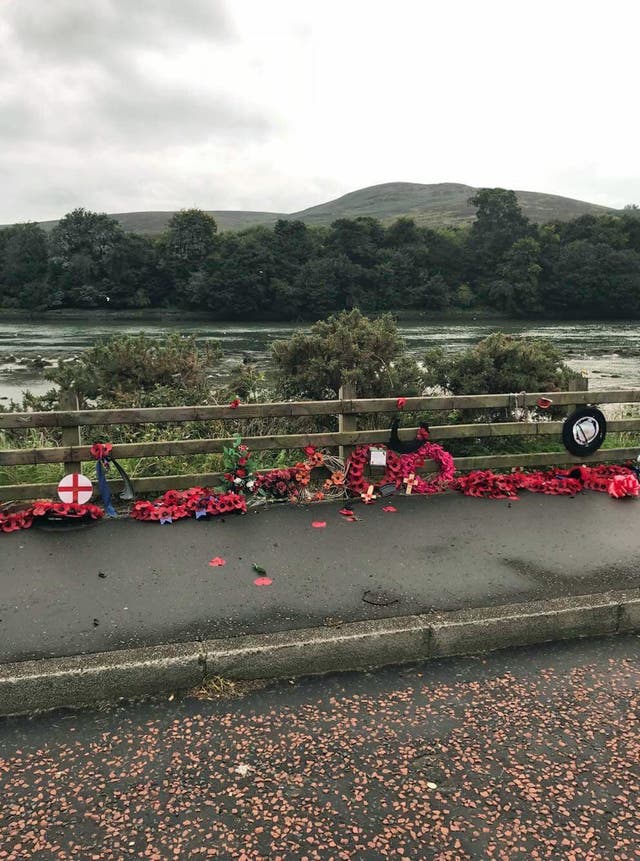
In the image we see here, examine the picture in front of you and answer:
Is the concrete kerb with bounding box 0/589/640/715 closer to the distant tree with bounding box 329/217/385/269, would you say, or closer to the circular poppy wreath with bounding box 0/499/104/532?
the circular poppy wreath with bounding box 0/499/104/532

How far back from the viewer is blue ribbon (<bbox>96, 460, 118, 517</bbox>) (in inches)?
250

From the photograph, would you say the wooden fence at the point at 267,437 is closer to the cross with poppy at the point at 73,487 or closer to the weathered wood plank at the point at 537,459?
the weathered wood plank at the point at 537,459

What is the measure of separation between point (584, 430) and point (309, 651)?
4.72 meters

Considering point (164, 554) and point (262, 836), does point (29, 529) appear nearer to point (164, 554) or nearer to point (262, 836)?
point (164, 554)

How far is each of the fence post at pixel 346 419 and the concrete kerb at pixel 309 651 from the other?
9.47 ft

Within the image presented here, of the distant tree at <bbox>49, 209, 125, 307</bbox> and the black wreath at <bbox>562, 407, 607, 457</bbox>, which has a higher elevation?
the distant tree at <bbox>49, 209, 125, 307</bbox>

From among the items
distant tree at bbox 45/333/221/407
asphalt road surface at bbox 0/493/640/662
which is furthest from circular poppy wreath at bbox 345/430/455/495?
distant tree at bbox 45/333/221/407

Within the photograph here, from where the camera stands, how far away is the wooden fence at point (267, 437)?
6.32 metres

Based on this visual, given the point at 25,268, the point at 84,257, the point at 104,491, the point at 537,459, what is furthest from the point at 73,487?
the point at 25,268

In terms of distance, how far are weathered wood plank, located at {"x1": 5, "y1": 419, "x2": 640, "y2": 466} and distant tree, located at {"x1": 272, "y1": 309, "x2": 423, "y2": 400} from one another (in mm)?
2951

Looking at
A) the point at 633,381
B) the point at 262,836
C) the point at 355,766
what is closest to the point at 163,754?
the point at 262,836

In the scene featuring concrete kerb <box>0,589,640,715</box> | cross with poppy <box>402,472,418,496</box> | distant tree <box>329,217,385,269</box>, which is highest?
distant tree <box>329,217,385,269</box>

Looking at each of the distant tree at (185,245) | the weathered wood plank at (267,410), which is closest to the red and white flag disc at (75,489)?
the weathered wood plank at (267,410)

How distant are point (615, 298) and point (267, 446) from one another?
3308 inches
